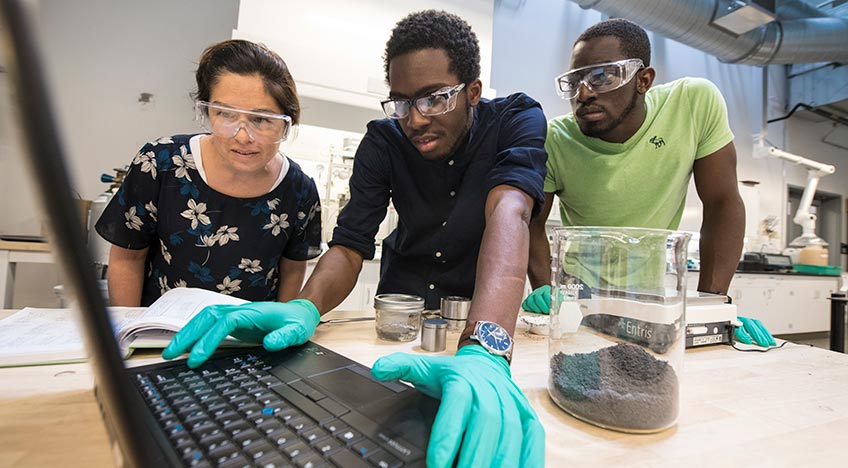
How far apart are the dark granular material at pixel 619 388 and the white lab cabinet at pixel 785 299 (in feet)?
13.0

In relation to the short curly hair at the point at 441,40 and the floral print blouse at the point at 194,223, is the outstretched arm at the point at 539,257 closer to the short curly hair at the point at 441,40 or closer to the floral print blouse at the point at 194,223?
the short curly hair at the point at 441,40

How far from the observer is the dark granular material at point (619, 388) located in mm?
484

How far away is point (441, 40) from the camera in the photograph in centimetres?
108

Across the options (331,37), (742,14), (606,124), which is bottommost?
(606,124)

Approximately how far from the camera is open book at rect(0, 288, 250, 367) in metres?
0.59

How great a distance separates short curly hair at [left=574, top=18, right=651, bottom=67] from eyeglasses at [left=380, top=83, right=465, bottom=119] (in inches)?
22.7

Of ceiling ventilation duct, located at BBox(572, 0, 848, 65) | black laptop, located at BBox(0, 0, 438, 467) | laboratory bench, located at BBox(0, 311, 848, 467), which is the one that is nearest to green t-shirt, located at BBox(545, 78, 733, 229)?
laboratory bench, located at BBox(0, 311, 848, 467)

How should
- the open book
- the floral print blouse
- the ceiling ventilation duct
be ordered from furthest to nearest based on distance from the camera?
1. the ceiling ventilation duct
2. the floral print blouse
3. the open book

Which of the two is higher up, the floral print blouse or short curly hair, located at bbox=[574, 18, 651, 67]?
short curly hair, located at bbox=[574, 18, 651, 67]

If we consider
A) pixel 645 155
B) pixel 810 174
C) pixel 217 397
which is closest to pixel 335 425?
pixel 217 397

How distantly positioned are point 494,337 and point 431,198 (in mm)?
694

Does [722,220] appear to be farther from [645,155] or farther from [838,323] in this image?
[838,323]

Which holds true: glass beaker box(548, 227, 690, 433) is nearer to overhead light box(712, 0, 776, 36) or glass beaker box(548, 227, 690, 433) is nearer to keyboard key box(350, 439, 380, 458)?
keyboard key box(350, 439, 380, 458)

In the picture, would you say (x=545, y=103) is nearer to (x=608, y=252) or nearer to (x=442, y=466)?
(x=608, y=252)
